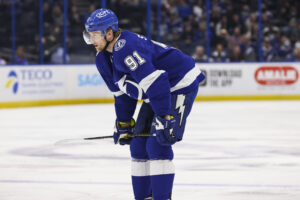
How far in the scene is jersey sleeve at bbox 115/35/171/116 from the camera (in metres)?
3.80

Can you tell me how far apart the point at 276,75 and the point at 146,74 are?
1217 cm

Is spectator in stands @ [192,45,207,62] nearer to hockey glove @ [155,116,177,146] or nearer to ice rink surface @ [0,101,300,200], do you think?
ice rink surface @ [0,101,300,200]

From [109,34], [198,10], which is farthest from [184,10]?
[109,34]

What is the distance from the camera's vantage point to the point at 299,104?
14.4 m

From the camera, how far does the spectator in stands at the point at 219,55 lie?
52.1 feet

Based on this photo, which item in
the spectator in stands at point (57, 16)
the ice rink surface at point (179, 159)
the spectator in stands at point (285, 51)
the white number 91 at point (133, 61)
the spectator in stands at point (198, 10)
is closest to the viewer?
the white number 91 at point (133, 61)

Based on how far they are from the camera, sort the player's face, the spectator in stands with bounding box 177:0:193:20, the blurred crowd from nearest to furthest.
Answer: the player's face → the blurred crowd → the spectator in stands with bounding box 177:0:193:20

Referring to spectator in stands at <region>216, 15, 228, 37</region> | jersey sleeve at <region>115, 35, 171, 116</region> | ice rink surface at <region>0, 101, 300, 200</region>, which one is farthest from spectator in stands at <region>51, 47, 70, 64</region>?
jersey sleeve at <region>115, 35, 171, 116</region>

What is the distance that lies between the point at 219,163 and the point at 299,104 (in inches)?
327

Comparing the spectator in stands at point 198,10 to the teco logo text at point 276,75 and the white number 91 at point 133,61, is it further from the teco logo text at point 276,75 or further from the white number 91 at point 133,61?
the white number 91 at point 133,61

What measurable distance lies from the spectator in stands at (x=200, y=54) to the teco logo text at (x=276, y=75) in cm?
122

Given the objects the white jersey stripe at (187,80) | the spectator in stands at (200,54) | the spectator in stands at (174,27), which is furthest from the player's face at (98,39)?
the spectator in stands at (174,27)

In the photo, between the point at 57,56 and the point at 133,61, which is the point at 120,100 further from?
the point at 57,56

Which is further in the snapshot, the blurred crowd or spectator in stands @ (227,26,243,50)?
spectator in stands @ (227,26,243,50)
